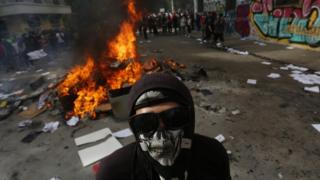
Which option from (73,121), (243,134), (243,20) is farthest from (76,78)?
(243,20)

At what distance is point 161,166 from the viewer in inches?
48.9

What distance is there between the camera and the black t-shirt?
133 cm

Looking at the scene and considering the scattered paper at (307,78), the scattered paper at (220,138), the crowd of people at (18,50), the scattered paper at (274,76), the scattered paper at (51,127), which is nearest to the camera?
the scattered paper at (220,138)

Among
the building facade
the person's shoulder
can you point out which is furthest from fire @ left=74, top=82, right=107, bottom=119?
the building facade

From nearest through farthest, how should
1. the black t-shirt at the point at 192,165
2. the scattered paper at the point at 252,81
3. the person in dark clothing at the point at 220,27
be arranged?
the black t-shirt at the point at 192,165 → the scattered paper at the point at 252,81 → the person in dark clothing at the point at 220,27

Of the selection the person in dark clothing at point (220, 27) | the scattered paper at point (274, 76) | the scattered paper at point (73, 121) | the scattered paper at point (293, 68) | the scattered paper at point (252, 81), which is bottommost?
the scattered paper at point (73, 121)

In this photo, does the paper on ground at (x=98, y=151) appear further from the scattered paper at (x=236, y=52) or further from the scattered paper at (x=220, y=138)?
the scattered paper at (x=236, y=52)

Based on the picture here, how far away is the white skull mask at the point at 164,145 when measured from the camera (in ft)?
4.10

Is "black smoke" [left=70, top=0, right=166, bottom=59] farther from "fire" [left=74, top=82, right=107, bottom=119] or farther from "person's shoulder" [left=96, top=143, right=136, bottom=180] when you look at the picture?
"person's shoulder" [left=96, top=143, right=136, bottom=180]

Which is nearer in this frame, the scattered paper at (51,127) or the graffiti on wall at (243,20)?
the scattered paper at (51,127)

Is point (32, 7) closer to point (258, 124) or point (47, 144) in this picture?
point (47, 144)

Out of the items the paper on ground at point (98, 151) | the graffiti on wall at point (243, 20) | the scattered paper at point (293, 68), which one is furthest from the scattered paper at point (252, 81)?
the graffiti on wall at point (243, 20)

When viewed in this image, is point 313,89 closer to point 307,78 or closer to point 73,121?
point 307,78

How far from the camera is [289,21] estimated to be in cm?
1309
